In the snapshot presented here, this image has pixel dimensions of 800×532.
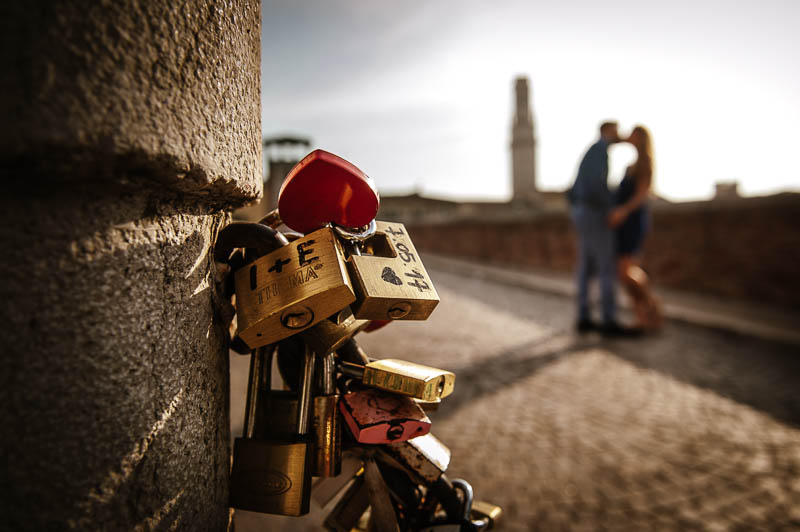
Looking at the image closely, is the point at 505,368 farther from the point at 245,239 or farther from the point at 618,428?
the point at 245,239

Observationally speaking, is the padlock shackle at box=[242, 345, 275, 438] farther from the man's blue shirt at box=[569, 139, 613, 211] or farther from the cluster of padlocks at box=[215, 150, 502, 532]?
the man's blue shirt at box=[569, 139, 613, 211]

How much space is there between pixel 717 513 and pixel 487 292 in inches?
263

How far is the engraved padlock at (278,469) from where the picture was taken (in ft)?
2.44

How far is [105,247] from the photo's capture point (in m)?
0.54

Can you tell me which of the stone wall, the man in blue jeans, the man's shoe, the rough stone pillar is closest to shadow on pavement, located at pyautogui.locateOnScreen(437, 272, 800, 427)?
the man's shoe

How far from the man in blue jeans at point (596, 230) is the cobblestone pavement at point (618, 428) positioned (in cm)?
37

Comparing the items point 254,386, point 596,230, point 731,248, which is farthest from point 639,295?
point 254,386

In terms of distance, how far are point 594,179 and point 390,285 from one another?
4.49 metres

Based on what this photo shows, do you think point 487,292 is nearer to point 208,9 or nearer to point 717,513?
point 717,513

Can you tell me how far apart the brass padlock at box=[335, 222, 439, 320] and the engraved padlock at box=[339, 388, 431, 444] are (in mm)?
164

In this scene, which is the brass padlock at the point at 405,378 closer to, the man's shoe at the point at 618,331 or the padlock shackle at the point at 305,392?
the padlock shackle at the point at 305,392

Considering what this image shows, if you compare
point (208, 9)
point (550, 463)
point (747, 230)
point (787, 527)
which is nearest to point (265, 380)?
point (208, 9)

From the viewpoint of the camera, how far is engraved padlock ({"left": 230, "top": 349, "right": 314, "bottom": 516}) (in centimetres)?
74

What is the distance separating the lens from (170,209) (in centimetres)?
63
